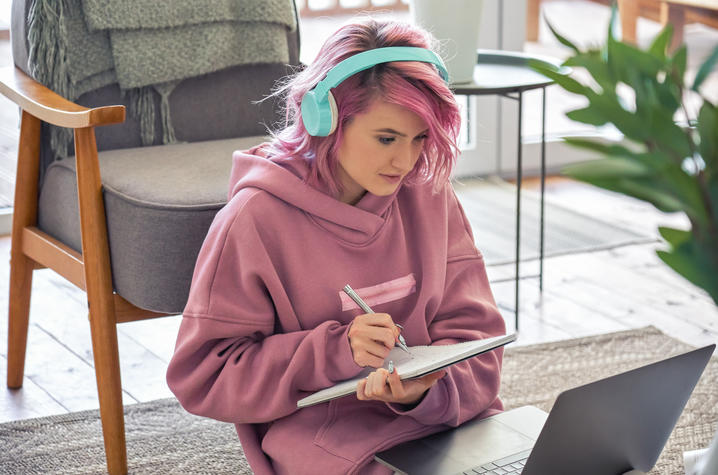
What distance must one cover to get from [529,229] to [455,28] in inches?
35.7

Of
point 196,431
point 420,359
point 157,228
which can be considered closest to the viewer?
point 420,359

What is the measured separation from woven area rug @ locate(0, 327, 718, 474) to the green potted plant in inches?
43.9

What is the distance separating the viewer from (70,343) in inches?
79.6

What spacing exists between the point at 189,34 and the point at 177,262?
0.56 m

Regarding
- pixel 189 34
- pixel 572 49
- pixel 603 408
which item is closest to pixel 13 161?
pixel 189 34

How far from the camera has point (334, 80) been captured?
111cm

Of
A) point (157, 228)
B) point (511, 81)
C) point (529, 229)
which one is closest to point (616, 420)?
point (157, 228)

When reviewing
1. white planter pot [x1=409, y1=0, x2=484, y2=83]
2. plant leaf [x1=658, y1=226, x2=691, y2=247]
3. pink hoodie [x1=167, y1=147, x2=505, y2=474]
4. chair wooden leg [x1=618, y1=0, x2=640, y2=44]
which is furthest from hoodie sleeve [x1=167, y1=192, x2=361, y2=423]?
chair wooden leg [x1=618, y1=0, x2=640, y2=44]

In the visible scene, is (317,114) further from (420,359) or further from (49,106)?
(49,106)

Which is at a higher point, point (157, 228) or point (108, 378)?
point (157, 228)

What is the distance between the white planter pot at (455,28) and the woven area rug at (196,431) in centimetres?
58

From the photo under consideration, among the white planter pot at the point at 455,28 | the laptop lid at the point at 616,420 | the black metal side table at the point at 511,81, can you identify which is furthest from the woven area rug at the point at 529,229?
the laptop lid at the point at 616,420

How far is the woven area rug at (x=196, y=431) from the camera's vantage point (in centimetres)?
157

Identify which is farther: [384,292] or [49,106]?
[49,106]
